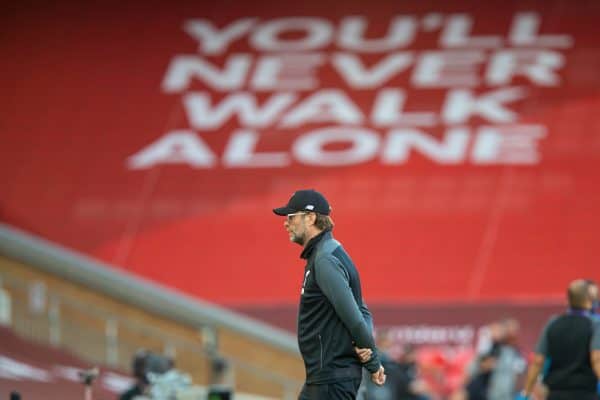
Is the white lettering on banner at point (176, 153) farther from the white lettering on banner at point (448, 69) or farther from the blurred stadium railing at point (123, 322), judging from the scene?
the white lettering on banner at point (448, 69)

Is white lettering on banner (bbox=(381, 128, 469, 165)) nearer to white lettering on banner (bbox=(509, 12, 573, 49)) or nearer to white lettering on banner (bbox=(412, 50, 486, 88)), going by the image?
white lettering on banner (bbox=(412, 50, 486, 88))

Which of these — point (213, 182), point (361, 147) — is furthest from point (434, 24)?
point (213, 182)

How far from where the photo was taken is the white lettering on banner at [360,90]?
16.7 meters

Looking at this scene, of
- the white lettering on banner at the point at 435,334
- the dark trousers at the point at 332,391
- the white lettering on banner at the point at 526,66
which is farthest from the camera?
the white lettering on banner at the point at 526,66

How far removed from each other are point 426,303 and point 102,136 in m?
5.49

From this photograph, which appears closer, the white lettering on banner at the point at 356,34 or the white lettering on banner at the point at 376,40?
the white lettering on banner at the point at 356,34

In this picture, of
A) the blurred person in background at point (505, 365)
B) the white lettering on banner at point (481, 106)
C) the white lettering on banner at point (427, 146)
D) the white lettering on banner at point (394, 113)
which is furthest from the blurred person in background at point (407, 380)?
the white lettering on banner at point (481, 106)

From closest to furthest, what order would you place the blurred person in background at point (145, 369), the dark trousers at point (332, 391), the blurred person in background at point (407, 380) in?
the dark trousers at point (332, 391), the blurred person in background at point (145, 369), the blurred person in background at point (407, 380)

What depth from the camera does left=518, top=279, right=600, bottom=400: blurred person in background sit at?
7.08 metres

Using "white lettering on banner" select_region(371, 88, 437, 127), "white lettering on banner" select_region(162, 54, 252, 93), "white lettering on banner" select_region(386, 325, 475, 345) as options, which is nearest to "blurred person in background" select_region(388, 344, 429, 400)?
→ "white lettering on banner" select_region(386, 325, 475, 345)

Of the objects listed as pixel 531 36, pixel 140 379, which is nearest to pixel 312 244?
pixel 140 379

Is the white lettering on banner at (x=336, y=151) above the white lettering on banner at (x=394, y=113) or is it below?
below

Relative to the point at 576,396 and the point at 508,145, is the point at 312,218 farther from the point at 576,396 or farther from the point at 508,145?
the point at 508,145

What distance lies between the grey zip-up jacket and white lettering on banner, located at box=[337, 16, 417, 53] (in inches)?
510
